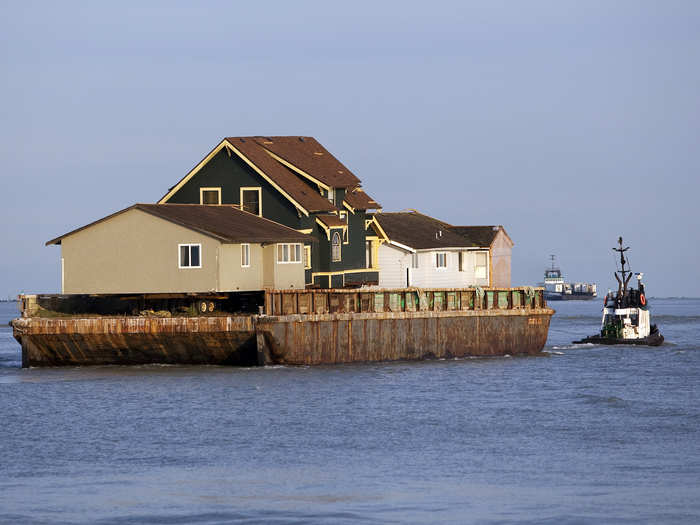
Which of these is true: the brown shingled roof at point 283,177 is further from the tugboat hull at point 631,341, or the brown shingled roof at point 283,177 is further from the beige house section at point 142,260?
the tugboat hull at point 631,341

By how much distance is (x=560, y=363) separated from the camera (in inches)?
2532

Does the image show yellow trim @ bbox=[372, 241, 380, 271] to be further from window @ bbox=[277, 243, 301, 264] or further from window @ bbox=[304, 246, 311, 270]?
window @ bbox=[277, 243, 301, 264]

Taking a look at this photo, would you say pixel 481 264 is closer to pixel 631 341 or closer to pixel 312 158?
pixel 631 341

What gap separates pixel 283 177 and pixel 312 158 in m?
5.92

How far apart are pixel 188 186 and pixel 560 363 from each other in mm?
19755

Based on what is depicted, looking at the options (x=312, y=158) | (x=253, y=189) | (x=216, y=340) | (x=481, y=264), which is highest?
(x=312, y=158)

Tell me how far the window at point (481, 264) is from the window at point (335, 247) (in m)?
15.3

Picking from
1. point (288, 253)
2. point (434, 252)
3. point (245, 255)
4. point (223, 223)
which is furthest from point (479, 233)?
point (245, 255)

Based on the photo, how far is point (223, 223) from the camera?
5909 centimetres

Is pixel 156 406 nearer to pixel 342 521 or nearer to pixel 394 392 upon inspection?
pixel 394 392

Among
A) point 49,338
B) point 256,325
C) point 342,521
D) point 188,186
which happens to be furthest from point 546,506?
point 188,186

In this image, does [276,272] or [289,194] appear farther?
[289,194]

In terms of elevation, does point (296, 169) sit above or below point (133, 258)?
above

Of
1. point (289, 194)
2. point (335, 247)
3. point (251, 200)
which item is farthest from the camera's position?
point (335, 247)
